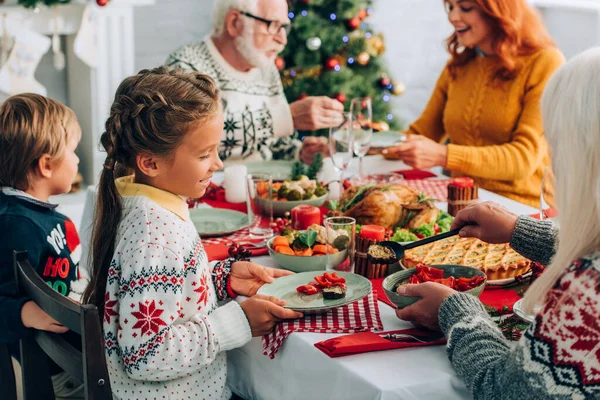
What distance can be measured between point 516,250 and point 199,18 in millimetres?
3839

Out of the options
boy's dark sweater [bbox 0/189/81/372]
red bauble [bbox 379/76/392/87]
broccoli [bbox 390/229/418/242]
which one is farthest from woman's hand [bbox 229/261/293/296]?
red bauble [bbox 379/76/392/87]

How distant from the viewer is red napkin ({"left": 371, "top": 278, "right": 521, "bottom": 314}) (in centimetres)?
151

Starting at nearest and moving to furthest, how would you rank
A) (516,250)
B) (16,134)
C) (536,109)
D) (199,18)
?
1. (516,250)
2. (16,134)
3. (536,109)
4. (199,18)

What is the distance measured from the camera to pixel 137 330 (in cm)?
135

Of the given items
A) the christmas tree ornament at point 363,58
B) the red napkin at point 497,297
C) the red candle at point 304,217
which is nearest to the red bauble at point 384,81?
the christmas tree ornament at point 363,58

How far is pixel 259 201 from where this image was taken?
2143 millimetres

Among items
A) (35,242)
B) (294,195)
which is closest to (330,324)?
(35,242)

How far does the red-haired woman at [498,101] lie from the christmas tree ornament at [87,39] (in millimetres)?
2045

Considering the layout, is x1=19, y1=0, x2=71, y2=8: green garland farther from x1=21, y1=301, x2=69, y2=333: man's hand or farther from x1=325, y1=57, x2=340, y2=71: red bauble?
x1=21, y1=301, x2=69, y2=333: man's hand

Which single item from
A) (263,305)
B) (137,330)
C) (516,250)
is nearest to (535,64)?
(516,250)

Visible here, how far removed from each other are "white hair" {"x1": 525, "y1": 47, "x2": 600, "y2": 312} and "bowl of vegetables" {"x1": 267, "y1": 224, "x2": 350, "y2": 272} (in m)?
0.65

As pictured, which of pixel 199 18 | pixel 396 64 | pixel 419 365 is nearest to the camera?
pixel 419 365

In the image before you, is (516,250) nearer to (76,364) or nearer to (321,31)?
(76,364)

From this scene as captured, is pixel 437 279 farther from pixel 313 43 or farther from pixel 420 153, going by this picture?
pixel 313 43
